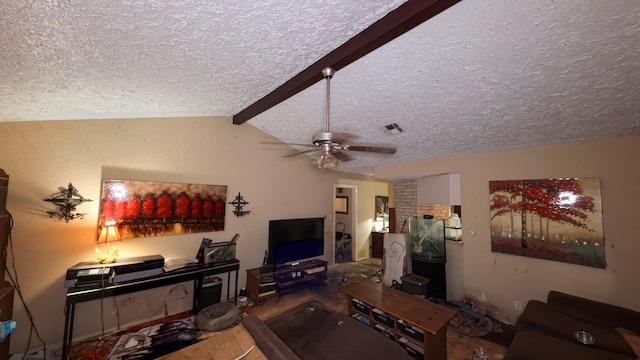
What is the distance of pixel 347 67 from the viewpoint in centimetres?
218

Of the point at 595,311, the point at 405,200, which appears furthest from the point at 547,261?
the point at 405,200

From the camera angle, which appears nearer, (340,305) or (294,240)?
(340,305)

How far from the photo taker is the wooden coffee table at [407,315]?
6.88ft

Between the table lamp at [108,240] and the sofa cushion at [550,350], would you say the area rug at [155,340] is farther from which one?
the sofa cushion at [550,350]

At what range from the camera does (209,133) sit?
11.5 ft

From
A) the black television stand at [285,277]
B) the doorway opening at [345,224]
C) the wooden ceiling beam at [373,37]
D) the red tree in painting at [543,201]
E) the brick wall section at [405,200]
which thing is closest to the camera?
the wooden ceiling beam at [373,37]

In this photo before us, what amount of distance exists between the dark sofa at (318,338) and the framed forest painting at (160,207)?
197cm

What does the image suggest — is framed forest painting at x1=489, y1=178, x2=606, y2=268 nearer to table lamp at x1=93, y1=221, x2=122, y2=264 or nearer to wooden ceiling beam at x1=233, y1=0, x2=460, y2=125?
wooden ceiling beam at x1=233, y1=0, x2=460, y2=125

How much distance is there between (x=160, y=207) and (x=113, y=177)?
62cm

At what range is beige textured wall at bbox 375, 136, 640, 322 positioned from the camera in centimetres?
246

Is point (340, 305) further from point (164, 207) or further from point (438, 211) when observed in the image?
point (164, 207)

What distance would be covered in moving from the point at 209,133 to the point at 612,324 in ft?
17.0

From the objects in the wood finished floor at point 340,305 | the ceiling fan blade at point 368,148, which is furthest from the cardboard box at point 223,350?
the ceiling fan blade at point 368,148

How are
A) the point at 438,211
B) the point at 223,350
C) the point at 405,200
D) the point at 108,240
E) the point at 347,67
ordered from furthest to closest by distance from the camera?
the point at 405,200 < the point at 438,211 < the point at 108,240 < the point at 347,67 < the point at 223,350
